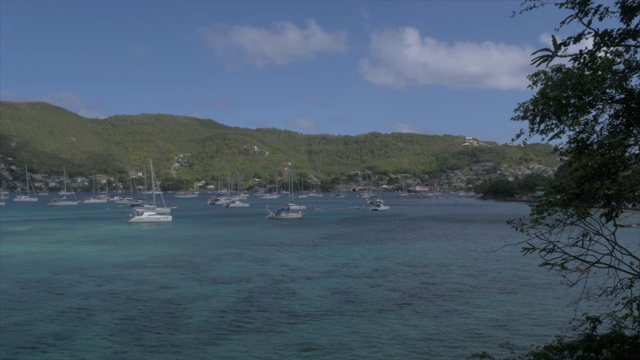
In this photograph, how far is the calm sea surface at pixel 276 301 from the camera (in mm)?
16031

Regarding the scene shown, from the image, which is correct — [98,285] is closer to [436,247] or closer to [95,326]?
[95,326]

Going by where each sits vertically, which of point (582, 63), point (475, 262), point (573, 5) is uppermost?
point (573, 5)

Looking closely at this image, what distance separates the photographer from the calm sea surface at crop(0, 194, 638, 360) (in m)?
16.0

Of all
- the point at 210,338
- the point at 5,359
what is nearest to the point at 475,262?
the point at 210,338

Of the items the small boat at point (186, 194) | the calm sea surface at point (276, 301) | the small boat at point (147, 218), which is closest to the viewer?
the calm sea surface at point (276, 301)

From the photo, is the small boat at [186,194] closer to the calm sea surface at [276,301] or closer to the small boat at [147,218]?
the small boat at [147,218]

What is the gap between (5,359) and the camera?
15.1 m

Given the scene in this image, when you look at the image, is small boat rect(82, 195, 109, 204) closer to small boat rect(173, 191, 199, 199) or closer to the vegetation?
small boat rect(173, 191, 199, 199)

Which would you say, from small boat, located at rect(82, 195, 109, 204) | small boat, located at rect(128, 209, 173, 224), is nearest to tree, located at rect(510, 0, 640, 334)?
small boat, located at rect(128, 209, 173, 224)

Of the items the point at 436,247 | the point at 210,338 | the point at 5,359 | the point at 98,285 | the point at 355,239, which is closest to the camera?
the point at 5,359

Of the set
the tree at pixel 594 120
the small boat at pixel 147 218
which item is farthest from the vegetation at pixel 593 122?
the small boat at pixel 147 218

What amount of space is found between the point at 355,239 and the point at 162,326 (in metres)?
29.8

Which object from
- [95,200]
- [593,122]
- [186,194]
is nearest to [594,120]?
[593,122]

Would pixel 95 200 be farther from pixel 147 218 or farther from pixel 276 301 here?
pixel 276 301
